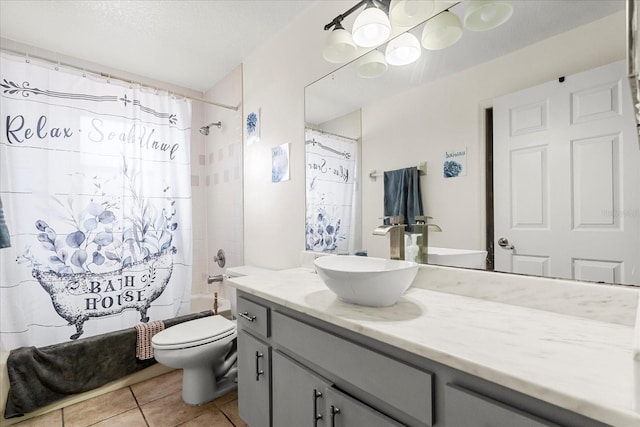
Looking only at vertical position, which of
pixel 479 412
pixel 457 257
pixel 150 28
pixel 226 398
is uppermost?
pixel 150 28

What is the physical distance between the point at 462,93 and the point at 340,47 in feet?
2.30

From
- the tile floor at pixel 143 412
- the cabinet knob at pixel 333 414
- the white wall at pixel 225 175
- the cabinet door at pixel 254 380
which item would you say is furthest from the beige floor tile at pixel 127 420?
the cabinet knob at pixel 333 414

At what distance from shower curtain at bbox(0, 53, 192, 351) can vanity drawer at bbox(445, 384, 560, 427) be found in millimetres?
2129

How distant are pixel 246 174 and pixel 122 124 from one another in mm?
928

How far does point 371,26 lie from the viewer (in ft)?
4.59

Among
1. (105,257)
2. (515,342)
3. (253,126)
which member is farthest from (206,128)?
(515,342)

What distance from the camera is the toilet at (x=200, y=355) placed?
1.69m

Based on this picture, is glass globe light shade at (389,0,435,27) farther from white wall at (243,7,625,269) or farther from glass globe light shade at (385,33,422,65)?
white wall at (243,7,625,269)

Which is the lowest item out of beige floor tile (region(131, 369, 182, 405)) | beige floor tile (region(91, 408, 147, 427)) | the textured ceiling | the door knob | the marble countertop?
beige floor tile (region(131, 369, 182, 405))

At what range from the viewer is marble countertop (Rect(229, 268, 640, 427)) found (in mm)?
496

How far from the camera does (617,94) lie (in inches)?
33.8

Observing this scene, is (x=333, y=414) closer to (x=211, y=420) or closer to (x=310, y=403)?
(x=310, y=403)

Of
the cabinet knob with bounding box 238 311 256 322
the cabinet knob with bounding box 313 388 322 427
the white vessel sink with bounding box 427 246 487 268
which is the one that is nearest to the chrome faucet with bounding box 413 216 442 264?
the white vessel sink with bounding box 427 246 487 268

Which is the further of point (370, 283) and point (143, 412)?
point (143, 412)
